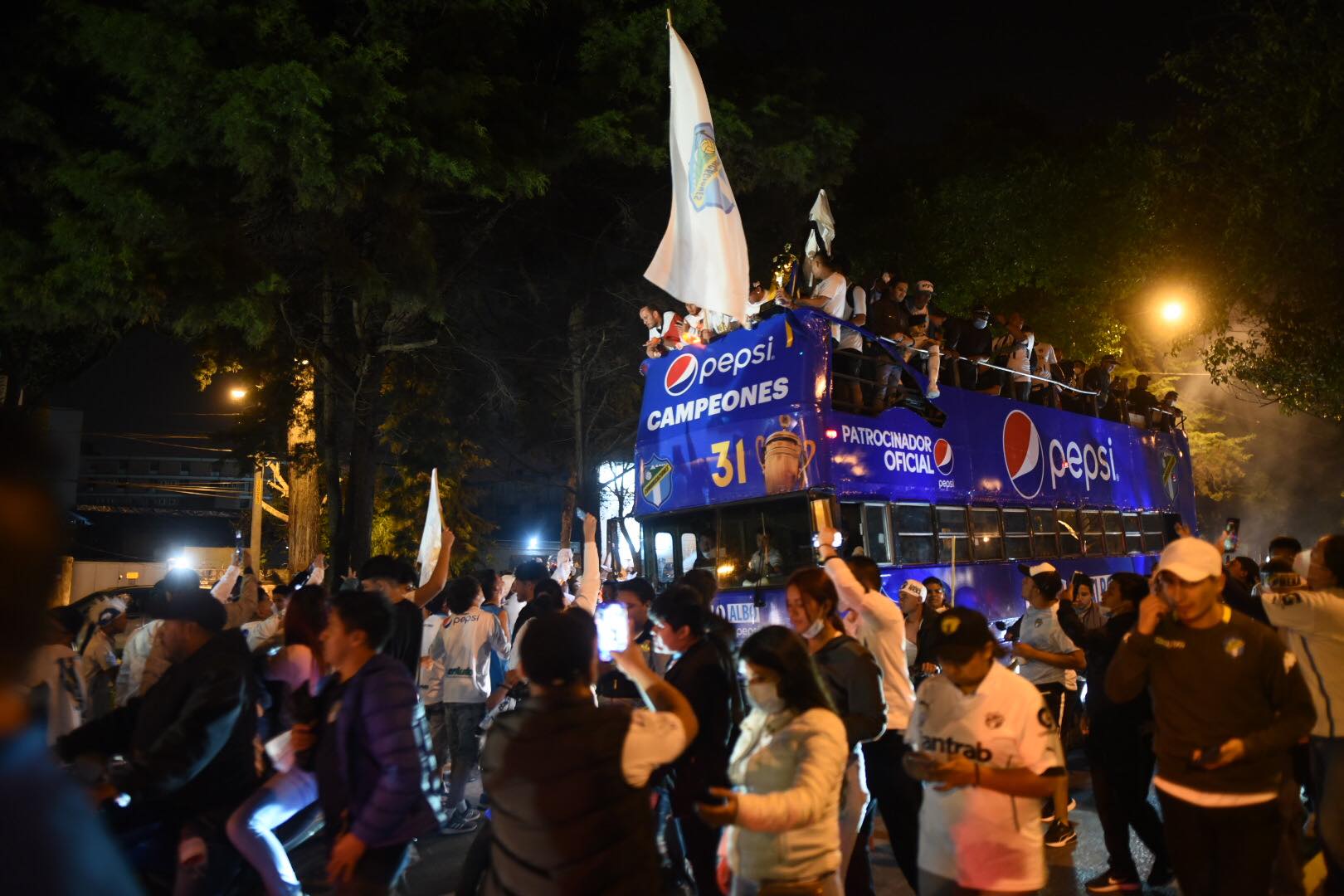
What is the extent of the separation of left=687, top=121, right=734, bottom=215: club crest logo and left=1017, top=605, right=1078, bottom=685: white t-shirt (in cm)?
497

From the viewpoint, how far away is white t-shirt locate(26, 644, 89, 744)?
4195mm

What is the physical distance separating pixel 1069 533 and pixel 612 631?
10497 millimetres

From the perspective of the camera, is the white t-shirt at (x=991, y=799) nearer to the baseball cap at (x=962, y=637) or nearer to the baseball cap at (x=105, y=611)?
the baseball cap at (x=962, y=637)

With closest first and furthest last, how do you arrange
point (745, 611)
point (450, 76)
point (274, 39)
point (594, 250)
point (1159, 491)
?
point (745, 611), point (274, 39), point (450, 76), point (1159, 491), point (594, 250)

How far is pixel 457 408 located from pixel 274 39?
9.90m

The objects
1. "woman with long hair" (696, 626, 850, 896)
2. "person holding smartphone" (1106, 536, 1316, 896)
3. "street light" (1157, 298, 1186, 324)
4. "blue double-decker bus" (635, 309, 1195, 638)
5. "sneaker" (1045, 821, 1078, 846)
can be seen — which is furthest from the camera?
"street light" (1157, 298, 1186, 324)

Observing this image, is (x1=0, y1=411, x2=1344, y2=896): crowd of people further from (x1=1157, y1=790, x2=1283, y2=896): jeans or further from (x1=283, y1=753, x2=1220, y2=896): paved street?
(x1=283, y1=753, x2=1220, y2=896): paved street

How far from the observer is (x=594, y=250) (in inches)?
750

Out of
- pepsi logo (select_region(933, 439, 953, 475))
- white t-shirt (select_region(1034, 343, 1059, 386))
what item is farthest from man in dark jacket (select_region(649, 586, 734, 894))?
white t-shirt (select_region(1034, 343, 1059, 386))

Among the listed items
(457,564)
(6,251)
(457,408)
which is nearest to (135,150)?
(6,251)

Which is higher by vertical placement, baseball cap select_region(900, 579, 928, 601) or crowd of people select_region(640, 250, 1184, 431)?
crowd of people select_region(640, 250, 1184, 431)

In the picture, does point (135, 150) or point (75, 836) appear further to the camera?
point (135, 150)

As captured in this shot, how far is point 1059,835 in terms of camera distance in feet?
21.6

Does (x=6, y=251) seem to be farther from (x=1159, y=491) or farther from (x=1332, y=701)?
(x=1159, y=491)
